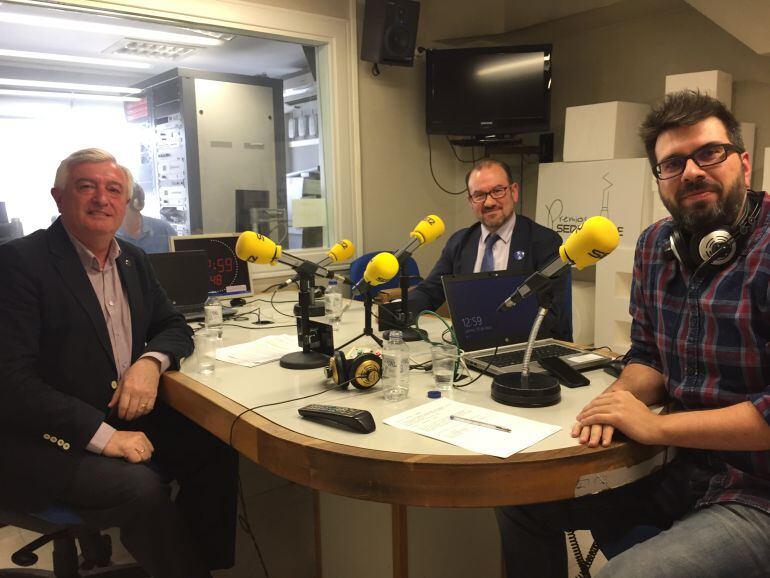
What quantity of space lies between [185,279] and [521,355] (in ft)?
5.43

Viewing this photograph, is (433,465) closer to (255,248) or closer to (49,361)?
(255,248)

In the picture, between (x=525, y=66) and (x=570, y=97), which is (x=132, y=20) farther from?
(x=570, y=97)

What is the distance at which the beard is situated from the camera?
1362 mm

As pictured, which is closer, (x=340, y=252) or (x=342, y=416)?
(x=342, y=416)

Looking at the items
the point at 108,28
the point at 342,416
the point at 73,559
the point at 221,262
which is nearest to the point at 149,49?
the point at 108,28

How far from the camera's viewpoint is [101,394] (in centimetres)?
176

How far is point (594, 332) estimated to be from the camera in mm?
3828

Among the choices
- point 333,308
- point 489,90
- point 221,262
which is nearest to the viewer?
point 333,308

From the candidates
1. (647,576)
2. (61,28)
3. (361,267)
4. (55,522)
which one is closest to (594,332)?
(361,267)

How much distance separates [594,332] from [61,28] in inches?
146

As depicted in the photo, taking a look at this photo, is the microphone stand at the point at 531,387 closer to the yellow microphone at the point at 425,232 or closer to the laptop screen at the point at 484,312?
the laptop screen at the point at 484,312

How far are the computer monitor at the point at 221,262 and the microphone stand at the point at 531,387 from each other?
193cm

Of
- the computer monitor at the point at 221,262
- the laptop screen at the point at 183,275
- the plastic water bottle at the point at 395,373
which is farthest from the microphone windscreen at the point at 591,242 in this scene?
the computer monitor at the point at 221,262

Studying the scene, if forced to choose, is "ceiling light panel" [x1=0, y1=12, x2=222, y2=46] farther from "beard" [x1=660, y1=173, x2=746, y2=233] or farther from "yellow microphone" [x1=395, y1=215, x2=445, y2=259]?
"beard" [x1=660, y1=173, x2=746, y2=233]
